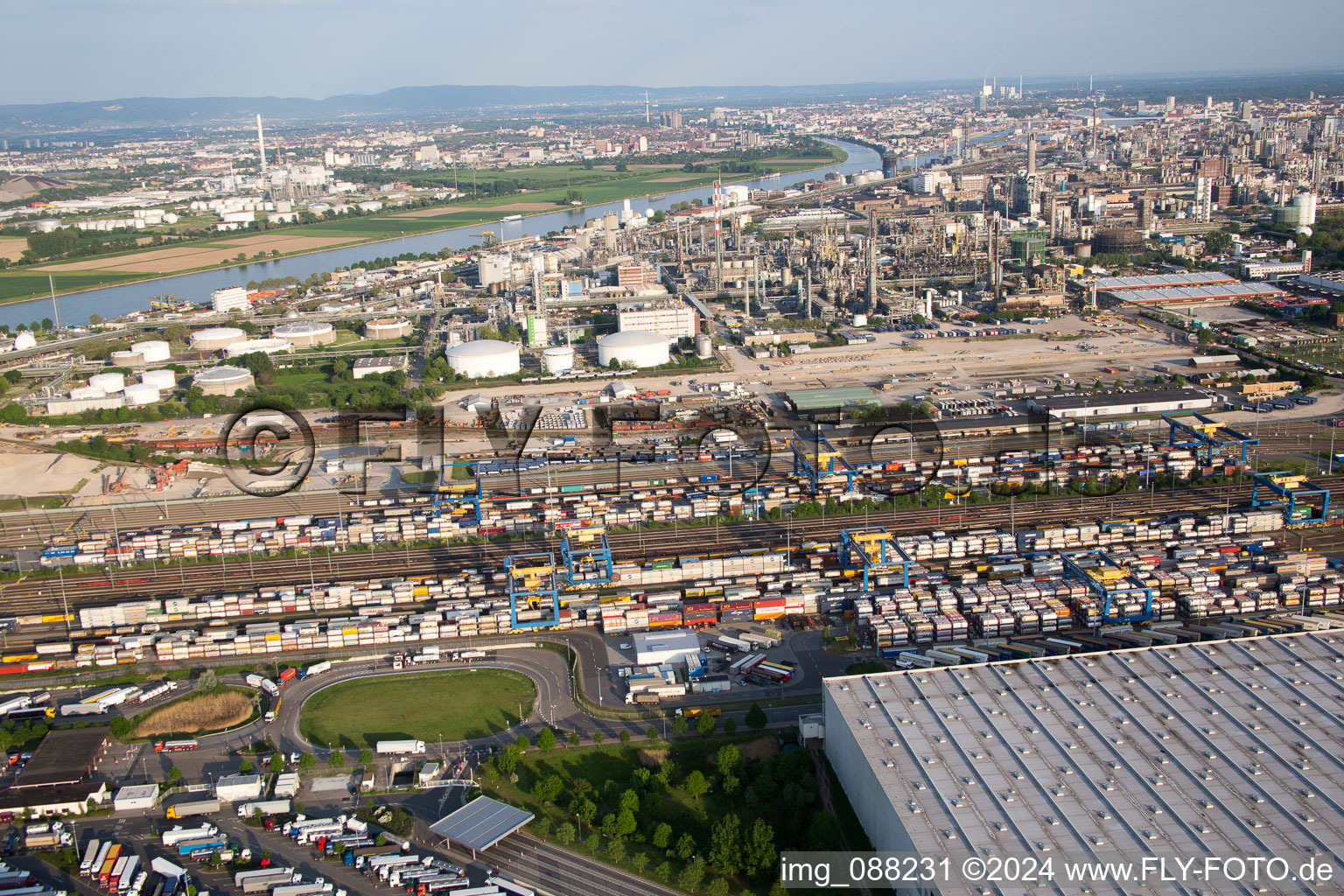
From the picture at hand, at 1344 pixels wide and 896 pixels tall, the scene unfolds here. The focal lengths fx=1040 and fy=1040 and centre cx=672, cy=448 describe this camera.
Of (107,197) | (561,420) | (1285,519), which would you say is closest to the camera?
(1285,519)

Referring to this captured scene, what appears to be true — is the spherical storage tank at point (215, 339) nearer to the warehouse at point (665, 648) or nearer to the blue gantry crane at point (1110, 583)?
the warehouse at point (665, 648)

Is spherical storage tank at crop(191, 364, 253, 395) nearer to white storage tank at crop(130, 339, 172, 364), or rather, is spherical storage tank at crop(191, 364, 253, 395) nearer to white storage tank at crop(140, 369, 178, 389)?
white storage tank at crop(140, 369, 178, 389)

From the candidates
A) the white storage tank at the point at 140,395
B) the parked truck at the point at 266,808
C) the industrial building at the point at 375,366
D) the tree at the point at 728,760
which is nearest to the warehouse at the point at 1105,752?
the tree at the point at 728,760

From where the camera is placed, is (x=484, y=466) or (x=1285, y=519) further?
(x=484, y=466)

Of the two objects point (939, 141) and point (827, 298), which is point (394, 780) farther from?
point (939, 141)

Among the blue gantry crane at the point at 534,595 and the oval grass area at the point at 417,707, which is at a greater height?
the blue gantry crane at the point at 534,595

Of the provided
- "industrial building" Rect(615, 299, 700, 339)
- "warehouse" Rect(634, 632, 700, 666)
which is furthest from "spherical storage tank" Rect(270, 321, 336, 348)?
"warehouse" Rect(634, 632, 700, 666)

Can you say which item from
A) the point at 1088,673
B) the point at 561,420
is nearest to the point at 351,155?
the point at 561,420
